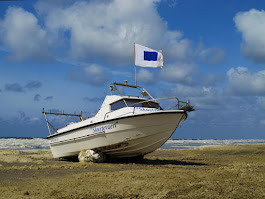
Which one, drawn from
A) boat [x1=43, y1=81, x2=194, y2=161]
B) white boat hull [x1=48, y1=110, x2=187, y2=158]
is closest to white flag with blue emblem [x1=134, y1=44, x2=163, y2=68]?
boat [x1=43, y1=81, x2=194, y2=161]

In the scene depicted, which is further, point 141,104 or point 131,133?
point 141,104

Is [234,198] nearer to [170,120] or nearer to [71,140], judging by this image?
[170,120]

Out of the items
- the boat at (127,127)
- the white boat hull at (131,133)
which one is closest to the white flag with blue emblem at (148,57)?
the boat at (127,127)

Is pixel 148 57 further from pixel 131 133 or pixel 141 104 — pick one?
pixel 131 133

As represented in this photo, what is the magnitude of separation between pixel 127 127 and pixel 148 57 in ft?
12.3

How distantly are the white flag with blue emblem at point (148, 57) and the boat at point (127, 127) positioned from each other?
1454mm

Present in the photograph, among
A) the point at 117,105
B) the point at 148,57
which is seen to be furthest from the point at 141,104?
the point at 148,57

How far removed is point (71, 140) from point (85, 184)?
5.80 m

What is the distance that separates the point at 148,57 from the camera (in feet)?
39.3

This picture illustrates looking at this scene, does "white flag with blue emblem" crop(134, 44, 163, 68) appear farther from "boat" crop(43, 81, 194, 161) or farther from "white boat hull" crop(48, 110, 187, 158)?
"white boat hull" crop(48, 110, 187, 158)

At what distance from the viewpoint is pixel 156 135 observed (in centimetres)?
1025

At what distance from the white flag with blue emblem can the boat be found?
4.77ft

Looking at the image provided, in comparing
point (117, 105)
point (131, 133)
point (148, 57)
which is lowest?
point (131, 133)

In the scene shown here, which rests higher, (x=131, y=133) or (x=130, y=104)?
(x=130, y=104)
